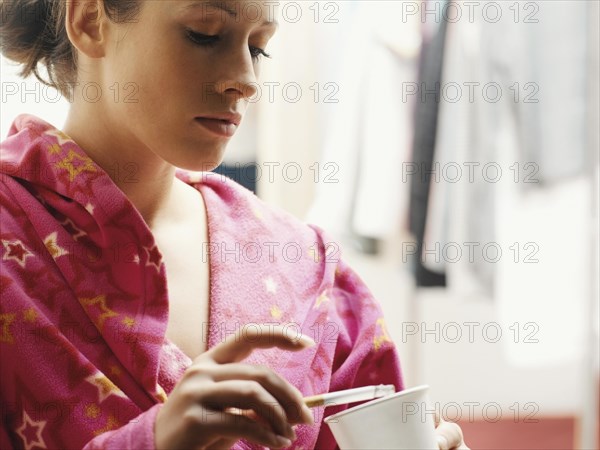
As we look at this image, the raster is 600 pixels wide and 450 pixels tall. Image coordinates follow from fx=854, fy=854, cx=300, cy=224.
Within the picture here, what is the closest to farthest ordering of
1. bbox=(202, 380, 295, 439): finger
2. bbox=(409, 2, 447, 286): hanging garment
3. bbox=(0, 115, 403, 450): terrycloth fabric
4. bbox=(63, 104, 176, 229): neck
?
bbox=(202, 380, 295, 439): finger, bbox=(0, 115, 403, 450): terrycloth fabric, bbox=(63, 104, 176, 229): neck, bbox=(409, 2, 447, 286): hanging garment

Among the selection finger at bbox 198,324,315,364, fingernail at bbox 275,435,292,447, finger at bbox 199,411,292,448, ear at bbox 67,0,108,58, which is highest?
ear at bbox 67,0,108,58

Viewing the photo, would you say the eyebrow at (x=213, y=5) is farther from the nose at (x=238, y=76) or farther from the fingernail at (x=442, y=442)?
the fingernail at (x=442, y=442)

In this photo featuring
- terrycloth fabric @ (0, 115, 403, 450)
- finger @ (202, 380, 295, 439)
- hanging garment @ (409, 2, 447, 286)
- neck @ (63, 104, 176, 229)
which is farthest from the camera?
hanging garment @ (409, 2, 447, 286)

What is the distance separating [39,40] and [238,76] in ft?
0.86

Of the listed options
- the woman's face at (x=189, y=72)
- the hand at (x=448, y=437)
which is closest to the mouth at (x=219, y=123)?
the woman's face at (x=189, y=72)

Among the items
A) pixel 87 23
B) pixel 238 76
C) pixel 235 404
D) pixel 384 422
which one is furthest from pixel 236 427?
pixel 87 23

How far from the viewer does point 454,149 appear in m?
1.86

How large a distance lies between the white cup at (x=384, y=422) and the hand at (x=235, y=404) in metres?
0.04

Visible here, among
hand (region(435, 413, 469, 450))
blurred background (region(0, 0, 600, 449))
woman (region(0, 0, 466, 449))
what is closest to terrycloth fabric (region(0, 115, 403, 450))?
woman (region(0, 0, 466, 449))

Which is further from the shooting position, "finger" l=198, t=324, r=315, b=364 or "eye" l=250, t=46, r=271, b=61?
"eye" l=250, t=46, r=271, b=61

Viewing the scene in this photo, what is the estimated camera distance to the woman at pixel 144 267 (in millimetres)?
672

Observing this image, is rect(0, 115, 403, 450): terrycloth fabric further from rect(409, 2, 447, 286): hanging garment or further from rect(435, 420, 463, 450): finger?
rect(409, 2, 447, 286): hanging garment

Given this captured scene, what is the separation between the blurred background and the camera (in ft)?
5.67

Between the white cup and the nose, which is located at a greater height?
the nose
